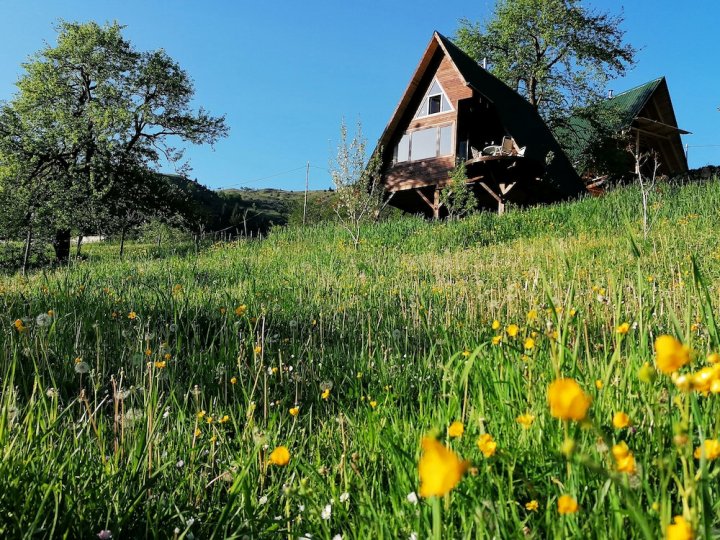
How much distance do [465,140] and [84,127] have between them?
52.7 ft

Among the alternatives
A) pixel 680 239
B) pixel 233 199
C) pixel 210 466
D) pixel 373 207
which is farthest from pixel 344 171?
pixel 233 199

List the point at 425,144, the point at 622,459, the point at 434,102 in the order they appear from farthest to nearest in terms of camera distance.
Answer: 1. the point at 425,144
2. the point at 434,102
3. the point at 622,459

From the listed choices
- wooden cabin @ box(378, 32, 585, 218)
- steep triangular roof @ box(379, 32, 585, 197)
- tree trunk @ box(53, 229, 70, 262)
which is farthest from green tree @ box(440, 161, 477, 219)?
tree trunk @ box(53, 229, 70, 262)

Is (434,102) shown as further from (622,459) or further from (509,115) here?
(622,459)

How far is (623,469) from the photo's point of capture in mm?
679

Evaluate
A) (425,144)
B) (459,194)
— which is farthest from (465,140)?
(459,194)

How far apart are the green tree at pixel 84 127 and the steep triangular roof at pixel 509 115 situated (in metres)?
11.3

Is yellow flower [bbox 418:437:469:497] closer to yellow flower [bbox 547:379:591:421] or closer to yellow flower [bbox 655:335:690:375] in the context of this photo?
yellow flower [bbox 547:379:591:421]

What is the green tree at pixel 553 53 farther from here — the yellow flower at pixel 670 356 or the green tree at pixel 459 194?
the yellow flower at pixel 670 356

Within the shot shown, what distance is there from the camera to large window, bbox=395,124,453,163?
2103 cm

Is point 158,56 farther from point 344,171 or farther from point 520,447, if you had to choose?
point 520,447

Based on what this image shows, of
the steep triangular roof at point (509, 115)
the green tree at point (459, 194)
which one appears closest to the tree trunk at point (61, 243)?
the steep triangular roof at point (509, 115)

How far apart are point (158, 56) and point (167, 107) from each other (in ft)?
7.68

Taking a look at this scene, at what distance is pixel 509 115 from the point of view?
67.3ft
